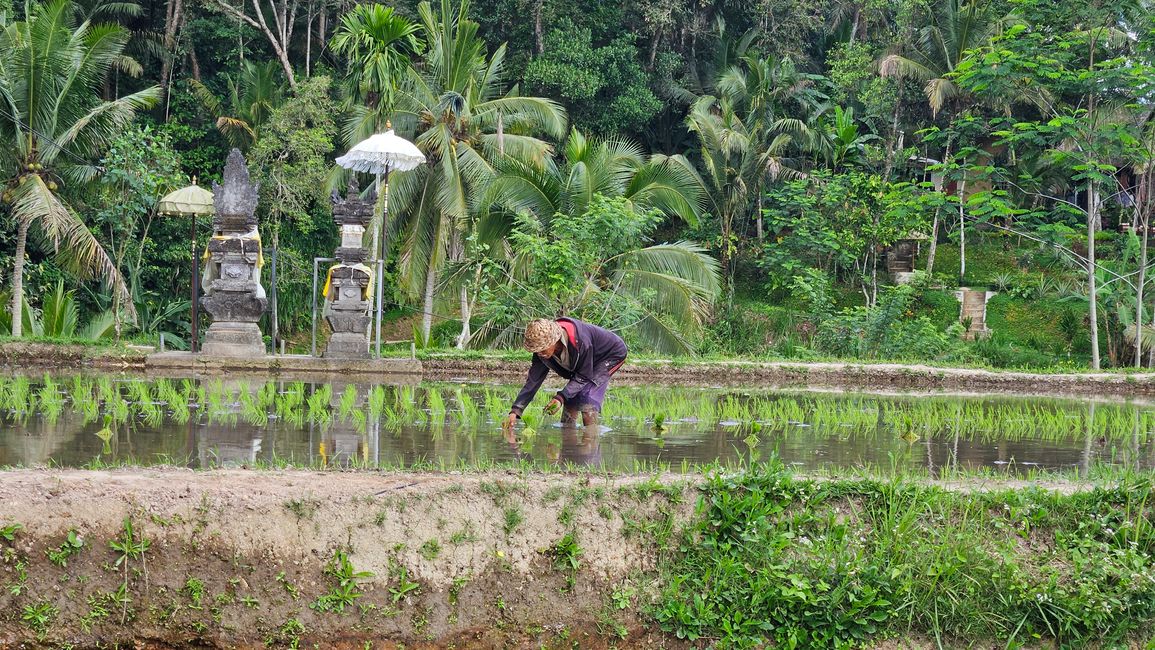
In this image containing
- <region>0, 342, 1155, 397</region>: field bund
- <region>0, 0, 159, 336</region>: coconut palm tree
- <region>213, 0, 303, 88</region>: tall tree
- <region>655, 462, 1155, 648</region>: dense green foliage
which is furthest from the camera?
→ <region>213, 0, 303, 88</region>: tall tree

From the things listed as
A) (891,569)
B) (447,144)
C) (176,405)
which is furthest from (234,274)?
(891,569)

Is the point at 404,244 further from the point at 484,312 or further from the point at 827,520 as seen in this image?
the point at 827,520

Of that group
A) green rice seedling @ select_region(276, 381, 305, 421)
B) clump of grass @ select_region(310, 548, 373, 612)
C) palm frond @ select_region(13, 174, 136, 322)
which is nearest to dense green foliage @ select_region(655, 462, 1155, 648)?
clump of grass @ select_region(310, 548, 373, 612)

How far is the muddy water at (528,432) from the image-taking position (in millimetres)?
5926

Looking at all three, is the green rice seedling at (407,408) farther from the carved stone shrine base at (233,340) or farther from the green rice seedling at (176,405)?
the carved stone shrine base at (233,340)

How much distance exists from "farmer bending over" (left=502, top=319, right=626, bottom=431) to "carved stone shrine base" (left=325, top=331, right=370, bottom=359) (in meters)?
7.12

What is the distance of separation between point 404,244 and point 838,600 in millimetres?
17590

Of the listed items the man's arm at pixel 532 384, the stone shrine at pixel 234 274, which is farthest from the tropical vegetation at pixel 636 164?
the man's arm at pixel 532 384

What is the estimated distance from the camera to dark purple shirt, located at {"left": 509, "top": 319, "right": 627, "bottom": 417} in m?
6.81

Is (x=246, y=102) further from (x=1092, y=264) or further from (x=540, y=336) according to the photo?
(x=540, y=336)

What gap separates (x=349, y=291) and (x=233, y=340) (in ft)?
5.25

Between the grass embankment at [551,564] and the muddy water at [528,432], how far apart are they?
749 millimetres

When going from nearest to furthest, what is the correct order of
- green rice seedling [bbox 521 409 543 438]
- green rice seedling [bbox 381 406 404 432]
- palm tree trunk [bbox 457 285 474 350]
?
green rice seedling [bbox 521 409 543 438] < green rice seedling [bbox 381 406 404 432] < palm tree trunk [bbox 457 285 474 350]

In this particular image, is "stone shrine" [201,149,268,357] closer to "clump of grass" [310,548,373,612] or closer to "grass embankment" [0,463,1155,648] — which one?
"grass embankment" [0,463,1155,648]
